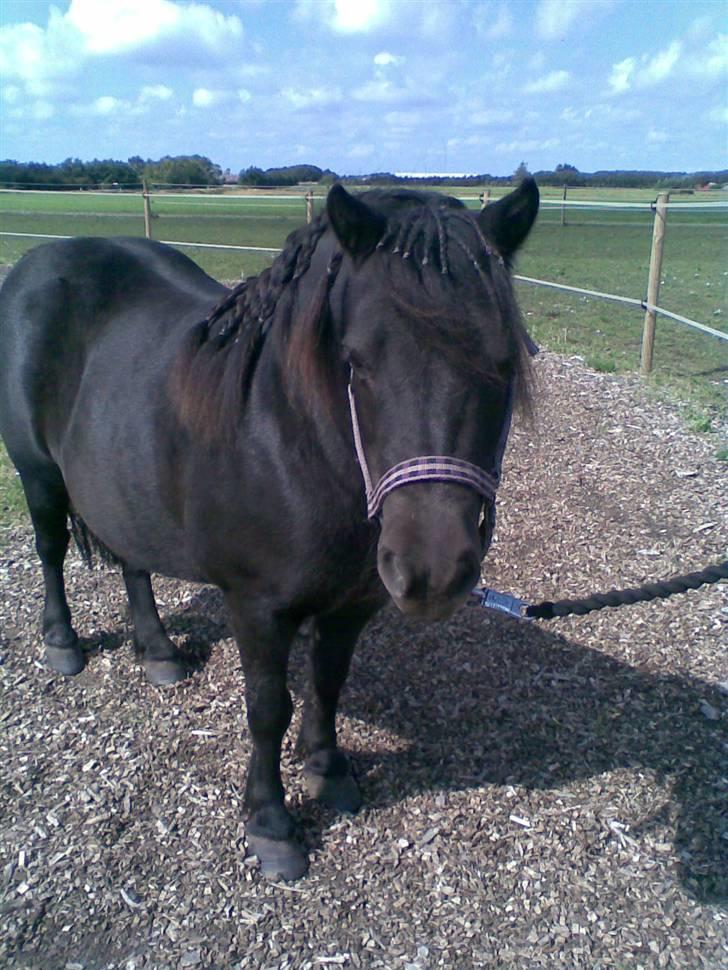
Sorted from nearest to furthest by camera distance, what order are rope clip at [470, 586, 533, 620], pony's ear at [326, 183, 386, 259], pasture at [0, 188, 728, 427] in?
1. pony's ear at [326, 183, 386, 259]
2. rope clip at [470, 586, 533, 620]
3. pasture at [0, 188, 728, 427]

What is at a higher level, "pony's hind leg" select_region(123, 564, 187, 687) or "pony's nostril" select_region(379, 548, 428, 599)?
"pony's nostril" select_region(379, 548, 428, 599)

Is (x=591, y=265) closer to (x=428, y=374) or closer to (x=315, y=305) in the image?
(x=315, y=305)

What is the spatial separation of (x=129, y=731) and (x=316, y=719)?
0.83 metres

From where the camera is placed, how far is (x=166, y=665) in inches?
137

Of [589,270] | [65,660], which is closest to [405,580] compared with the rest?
[65,660]

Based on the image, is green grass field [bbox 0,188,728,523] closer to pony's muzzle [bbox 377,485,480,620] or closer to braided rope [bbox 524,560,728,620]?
pony's muzzle [bbox 377,485,480,620]

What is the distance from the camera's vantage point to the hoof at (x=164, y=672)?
3.45 meters

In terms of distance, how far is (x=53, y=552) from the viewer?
3.68 m

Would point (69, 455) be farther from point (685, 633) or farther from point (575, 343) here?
point (575, 343)

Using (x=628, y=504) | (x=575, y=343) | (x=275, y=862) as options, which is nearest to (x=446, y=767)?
(x=275, y=862)

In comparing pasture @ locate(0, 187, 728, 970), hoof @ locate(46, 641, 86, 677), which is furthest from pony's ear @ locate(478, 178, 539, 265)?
hoof @ locate(46, 641, 86, 677)

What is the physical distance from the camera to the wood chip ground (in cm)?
227

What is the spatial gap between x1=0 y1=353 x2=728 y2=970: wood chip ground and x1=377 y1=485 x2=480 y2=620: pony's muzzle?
4.08 feet

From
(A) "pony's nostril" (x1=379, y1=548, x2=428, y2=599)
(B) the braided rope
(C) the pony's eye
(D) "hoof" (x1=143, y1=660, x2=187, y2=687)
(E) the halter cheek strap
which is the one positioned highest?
(C) the pony's eye
